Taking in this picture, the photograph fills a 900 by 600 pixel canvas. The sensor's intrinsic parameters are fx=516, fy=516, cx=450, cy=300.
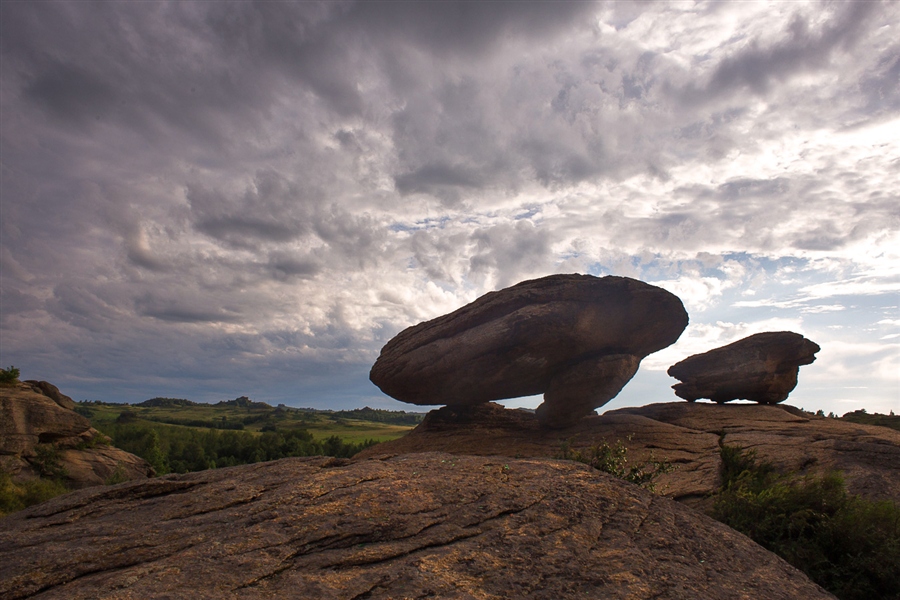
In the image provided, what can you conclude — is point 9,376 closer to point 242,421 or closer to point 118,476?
point 118,476

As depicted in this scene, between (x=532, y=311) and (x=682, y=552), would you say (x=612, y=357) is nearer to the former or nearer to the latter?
(x=532, y=311)

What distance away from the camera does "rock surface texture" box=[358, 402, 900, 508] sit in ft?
76.2

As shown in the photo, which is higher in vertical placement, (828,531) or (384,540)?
(384,540)

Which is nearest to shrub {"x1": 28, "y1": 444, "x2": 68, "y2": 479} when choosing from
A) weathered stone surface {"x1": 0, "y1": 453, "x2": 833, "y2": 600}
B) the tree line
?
weathered stone surface {"x1": 0, "y1": 453, "x2": 833, "y2": 600}

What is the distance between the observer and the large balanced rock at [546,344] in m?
31.4

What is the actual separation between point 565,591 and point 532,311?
897 inches

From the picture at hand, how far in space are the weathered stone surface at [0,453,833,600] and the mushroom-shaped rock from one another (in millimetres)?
28244

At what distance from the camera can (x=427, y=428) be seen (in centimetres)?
3653

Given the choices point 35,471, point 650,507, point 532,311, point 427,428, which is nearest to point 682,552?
point 650,507

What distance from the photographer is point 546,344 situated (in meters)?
31.4

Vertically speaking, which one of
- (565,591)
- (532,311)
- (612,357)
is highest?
(532,311)

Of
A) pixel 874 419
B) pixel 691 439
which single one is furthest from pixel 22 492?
pixel 874 419

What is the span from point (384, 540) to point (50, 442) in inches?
1647

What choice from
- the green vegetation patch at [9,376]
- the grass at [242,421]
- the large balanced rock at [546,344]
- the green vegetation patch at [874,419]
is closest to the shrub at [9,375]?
the green vegetation patch at [9,376]
